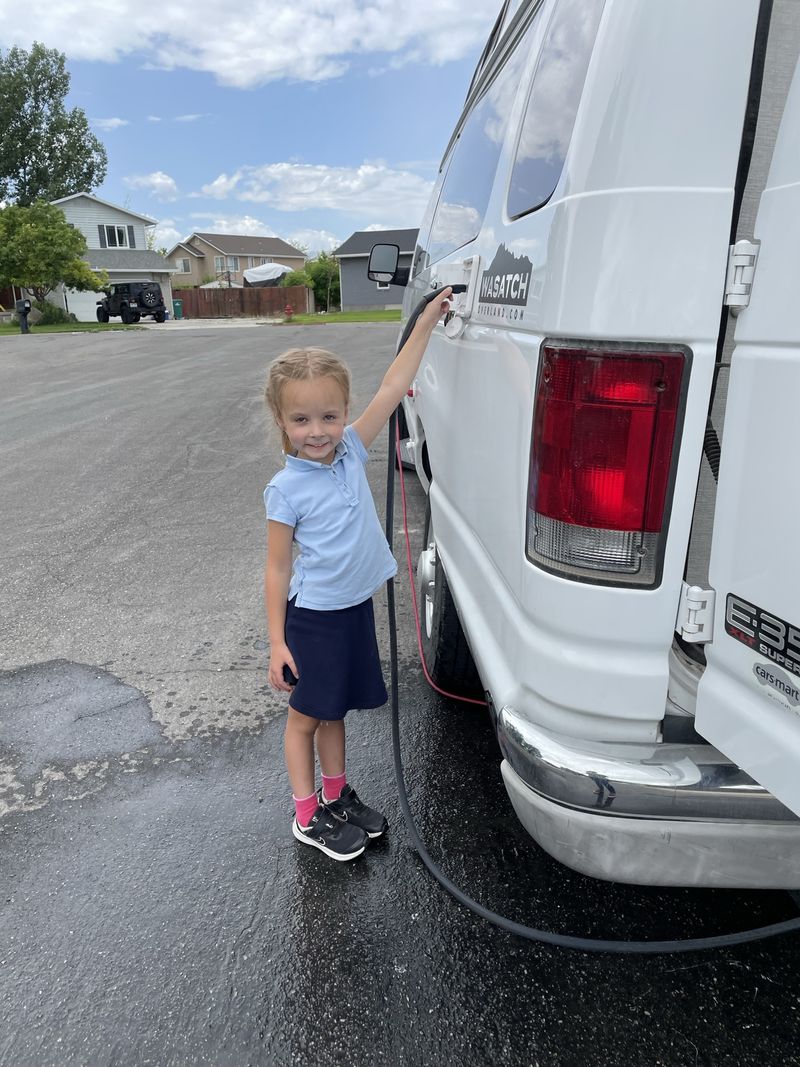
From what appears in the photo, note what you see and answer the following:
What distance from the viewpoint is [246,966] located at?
199 cm

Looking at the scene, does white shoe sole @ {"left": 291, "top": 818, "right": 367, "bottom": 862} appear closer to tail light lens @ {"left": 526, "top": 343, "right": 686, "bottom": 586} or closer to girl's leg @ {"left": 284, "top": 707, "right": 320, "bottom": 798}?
girl's leg @ {"left": 284, "top": 707, "right": 320, "bottom": 798}

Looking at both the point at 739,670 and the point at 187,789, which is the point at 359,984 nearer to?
the point at 187,789

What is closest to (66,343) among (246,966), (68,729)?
(68,729)

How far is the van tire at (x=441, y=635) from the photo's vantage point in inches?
112

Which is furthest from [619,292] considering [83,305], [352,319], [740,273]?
[83,305]

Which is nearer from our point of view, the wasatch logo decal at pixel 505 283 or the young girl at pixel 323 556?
the wasatch logo decal at pixel 505 283

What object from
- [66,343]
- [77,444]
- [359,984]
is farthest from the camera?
[66,343]

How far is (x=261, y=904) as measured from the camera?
2.19 metres

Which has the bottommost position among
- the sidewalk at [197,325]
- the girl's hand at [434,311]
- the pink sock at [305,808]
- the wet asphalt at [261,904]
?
the wet asphalt at [261,904]

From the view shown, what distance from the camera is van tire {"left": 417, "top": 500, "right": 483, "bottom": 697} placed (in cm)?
284

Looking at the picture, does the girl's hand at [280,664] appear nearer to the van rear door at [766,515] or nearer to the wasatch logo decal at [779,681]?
the van rear door at [766,515]

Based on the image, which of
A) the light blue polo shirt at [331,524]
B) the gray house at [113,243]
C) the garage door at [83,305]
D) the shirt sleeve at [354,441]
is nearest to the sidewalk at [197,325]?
the garage door at [83,305]

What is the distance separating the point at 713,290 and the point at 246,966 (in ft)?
6.25

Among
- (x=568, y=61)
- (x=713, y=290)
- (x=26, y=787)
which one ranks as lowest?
(x=26, y=787)
